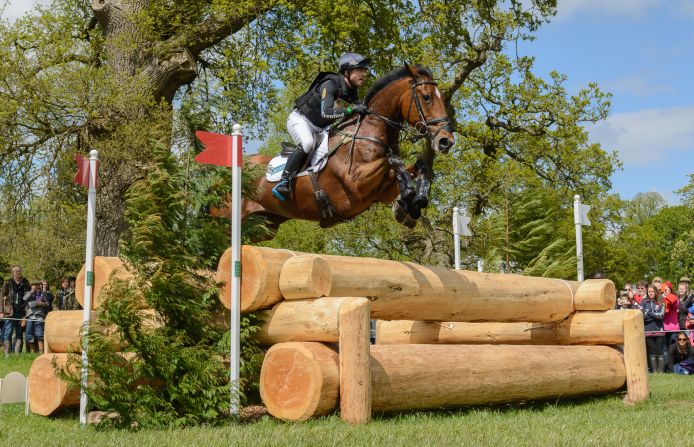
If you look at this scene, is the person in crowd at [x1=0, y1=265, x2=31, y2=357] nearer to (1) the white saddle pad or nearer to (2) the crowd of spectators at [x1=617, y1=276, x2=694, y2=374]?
(1) the white saddle pad

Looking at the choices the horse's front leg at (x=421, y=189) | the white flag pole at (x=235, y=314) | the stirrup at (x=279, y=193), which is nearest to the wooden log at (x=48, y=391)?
the white flag pole at (x=235, y=314)

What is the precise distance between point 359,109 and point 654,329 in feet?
23.2

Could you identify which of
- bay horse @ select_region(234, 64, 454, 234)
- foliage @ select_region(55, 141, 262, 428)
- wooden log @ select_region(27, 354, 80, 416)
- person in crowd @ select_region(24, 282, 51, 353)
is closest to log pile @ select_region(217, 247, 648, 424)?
foliage @ select_region(55, 141, 262, 428)

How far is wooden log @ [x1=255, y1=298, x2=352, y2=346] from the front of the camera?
5250 millimetres

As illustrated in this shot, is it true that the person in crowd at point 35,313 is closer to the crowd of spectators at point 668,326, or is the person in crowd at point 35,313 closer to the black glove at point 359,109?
the black glove at point 359,109

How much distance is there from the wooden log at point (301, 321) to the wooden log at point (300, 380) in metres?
0.11

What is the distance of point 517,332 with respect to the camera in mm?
8375

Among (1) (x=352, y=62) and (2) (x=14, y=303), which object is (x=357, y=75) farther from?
(2) (x=14, y=303)

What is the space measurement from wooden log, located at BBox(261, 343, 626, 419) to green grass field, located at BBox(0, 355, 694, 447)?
130 mm

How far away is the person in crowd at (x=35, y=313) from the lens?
14.3 metres

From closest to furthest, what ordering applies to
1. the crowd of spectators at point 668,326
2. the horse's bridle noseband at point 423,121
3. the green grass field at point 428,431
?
the green grass field at point 428,431 → the horse's bridle noseband at point 423,121 → the crowd of spectators at point 668,326

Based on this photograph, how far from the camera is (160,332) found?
5406 millimetres

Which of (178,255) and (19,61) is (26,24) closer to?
(19,61)

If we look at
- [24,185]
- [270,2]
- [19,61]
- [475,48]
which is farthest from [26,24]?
[475,48]
